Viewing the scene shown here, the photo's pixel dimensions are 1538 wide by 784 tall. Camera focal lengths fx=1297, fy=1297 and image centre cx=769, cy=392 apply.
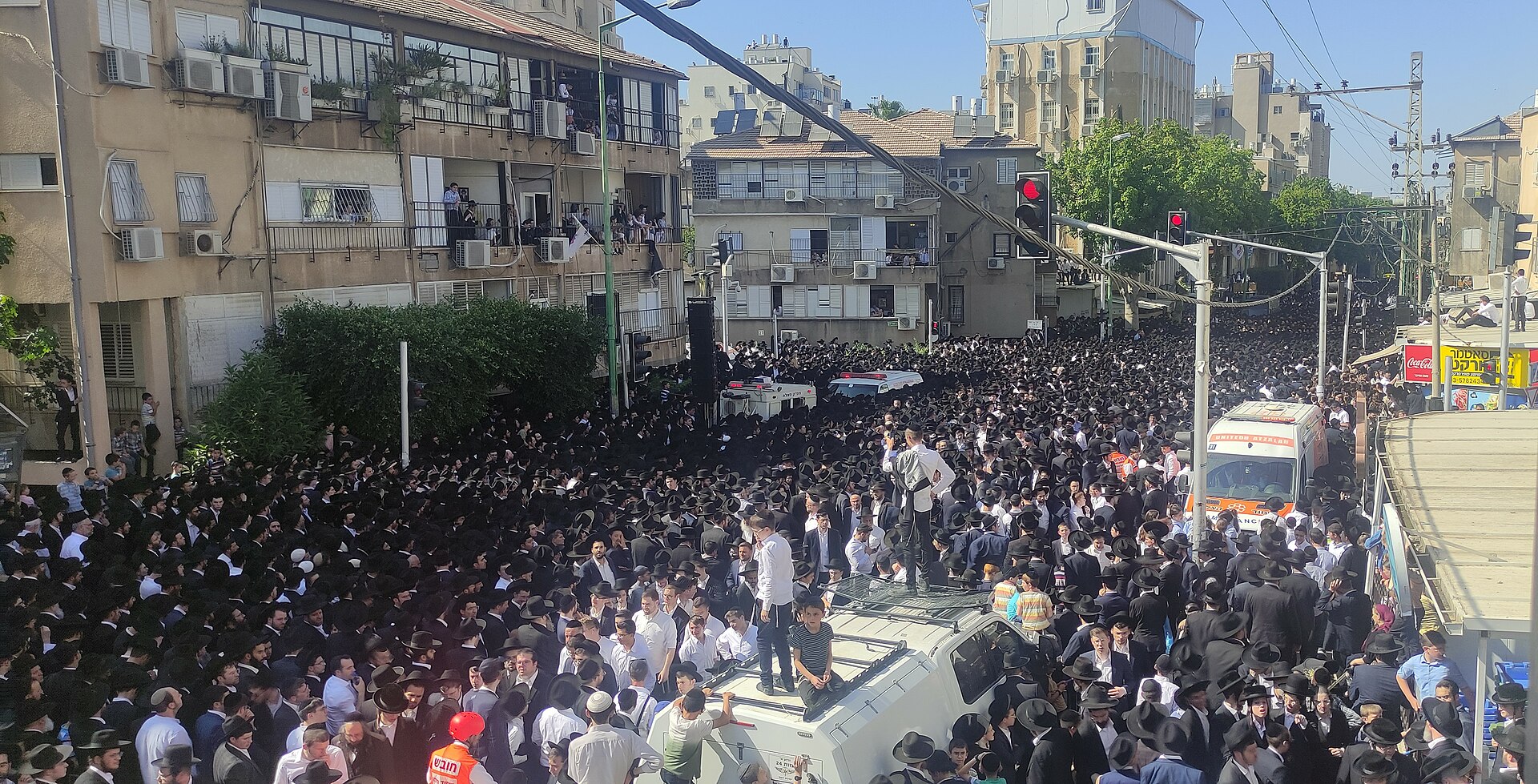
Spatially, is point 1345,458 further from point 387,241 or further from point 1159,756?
point 387,241

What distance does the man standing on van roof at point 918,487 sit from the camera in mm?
11508

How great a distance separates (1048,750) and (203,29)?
19419 millimetres

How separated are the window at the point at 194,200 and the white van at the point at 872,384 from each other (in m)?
12.3

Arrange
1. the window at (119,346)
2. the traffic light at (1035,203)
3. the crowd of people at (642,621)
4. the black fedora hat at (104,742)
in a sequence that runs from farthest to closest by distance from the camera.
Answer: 1. the window at (119,346)
2. the traffic light at (1035,203)
3. the crowd of people at (642,621)
4. the black fedora hat at (104,742)

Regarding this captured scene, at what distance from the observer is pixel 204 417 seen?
20438 millimetres

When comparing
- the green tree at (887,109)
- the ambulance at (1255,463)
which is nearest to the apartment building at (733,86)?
the green tree at (887,109)

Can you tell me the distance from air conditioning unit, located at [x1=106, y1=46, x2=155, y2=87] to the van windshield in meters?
16.4

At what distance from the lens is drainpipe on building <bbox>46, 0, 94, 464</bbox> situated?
18516mm

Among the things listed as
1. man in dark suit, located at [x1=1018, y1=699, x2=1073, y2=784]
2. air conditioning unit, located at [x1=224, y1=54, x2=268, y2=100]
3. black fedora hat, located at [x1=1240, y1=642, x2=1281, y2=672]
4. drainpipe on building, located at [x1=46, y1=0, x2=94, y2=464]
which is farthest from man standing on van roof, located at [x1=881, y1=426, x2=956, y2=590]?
air conditioning unit, located at [x1=224, y1=54, x2=268, y2=100]

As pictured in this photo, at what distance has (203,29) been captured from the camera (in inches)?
840

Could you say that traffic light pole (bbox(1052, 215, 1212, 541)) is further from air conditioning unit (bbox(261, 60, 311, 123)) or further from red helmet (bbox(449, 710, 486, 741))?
air conditioning unit (bbox(261, 60, 311, 123))

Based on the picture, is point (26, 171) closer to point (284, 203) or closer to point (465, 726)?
point (284, 203)

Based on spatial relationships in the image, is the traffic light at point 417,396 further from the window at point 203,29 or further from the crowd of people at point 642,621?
the window at point 203,29

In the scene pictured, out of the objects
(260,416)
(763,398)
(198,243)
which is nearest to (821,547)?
(260,416)
